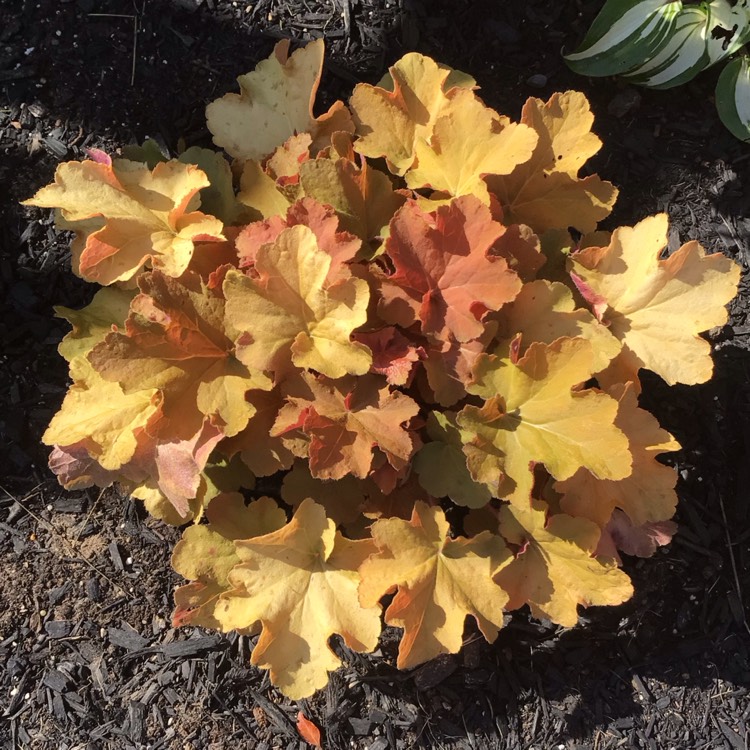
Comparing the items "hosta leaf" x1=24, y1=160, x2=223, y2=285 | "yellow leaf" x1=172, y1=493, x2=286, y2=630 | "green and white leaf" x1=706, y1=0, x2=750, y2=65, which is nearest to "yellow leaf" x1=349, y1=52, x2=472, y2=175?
"hosta leaf" x1=24, y1=160, x2=223, y2=285

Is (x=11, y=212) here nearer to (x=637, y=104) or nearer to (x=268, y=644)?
(x=268, y=644)

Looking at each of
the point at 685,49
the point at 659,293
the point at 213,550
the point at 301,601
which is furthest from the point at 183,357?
the point at 685,49

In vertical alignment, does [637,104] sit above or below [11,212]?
above

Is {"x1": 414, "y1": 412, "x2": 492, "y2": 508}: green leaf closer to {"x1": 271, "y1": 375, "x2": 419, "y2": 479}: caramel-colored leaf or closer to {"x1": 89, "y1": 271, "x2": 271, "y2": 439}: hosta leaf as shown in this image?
{"x1": 271, "y1": 375, "x2": 419, "y2": 479}: caramel-colored leaf

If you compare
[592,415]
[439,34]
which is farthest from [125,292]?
[439,34]

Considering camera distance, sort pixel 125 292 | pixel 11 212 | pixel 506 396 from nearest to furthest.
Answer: pixel 506 396, pixel 125 292, pixel 11 212

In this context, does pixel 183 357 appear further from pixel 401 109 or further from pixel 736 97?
pixel 736 97
